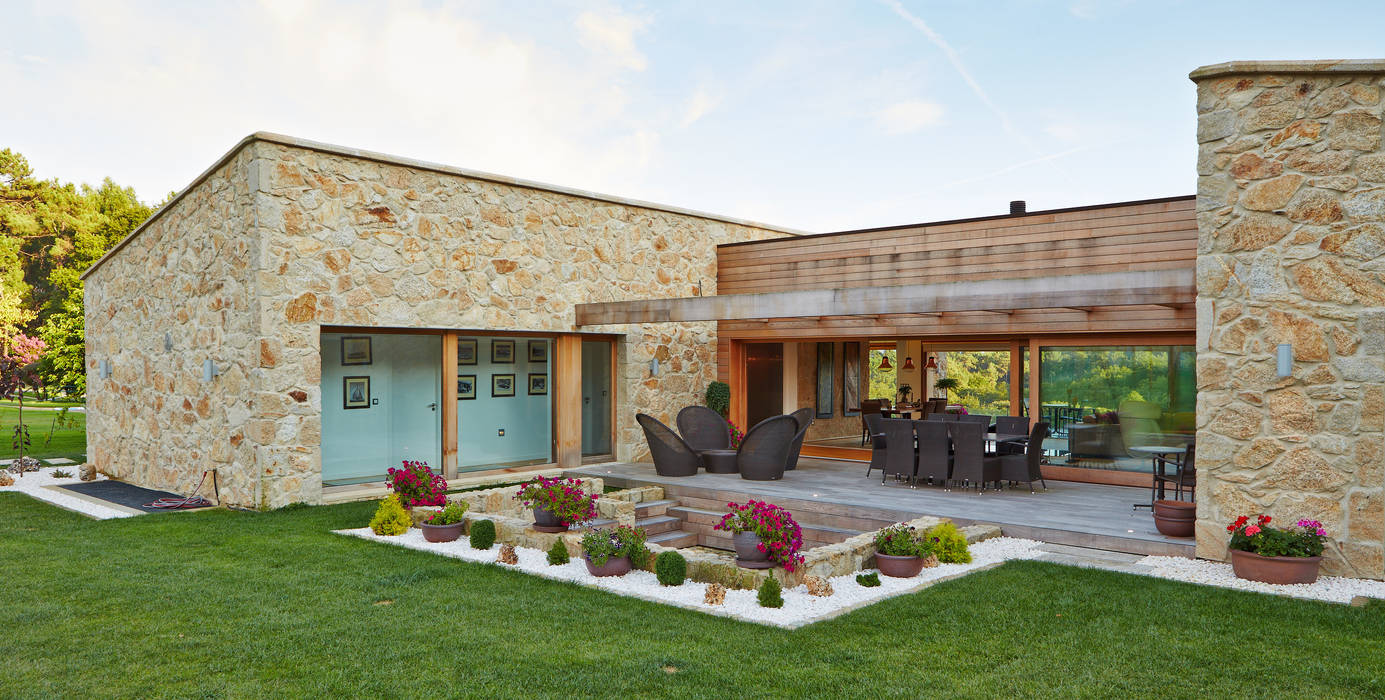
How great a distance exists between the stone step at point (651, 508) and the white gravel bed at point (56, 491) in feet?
17.3

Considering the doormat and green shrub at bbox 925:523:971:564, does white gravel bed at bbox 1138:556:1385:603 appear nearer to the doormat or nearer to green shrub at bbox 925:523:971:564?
green shrub at bbox 925:523:971:564

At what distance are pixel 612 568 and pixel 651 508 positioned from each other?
2.92 meters

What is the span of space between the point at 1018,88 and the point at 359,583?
15.7m

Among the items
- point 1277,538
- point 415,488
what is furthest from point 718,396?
point 1277,538

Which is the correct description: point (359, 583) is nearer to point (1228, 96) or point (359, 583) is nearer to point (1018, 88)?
point (1228, 96)

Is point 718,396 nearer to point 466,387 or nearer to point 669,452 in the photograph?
point 669,452

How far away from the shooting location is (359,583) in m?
5.63

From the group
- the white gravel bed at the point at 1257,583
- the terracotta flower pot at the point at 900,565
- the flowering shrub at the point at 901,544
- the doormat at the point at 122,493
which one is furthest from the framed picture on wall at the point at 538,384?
the white gravel bed at the point at 1257,583

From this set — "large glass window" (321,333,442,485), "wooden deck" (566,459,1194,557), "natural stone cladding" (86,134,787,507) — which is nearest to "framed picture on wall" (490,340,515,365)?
"natural stone cladding" (86,134,787,507)

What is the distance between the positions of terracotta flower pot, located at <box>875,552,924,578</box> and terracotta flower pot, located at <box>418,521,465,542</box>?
3622 mm

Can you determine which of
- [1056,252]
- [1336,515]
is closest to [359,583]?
[1336,515]

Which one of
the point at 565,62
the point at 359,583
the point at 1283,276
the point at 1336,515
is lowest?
the point at 359,583

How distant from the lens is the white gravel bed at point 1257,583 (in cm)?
531

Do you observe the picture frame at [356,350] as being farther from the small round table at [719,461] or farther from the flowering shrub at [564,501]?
the small round table at [719,461]
